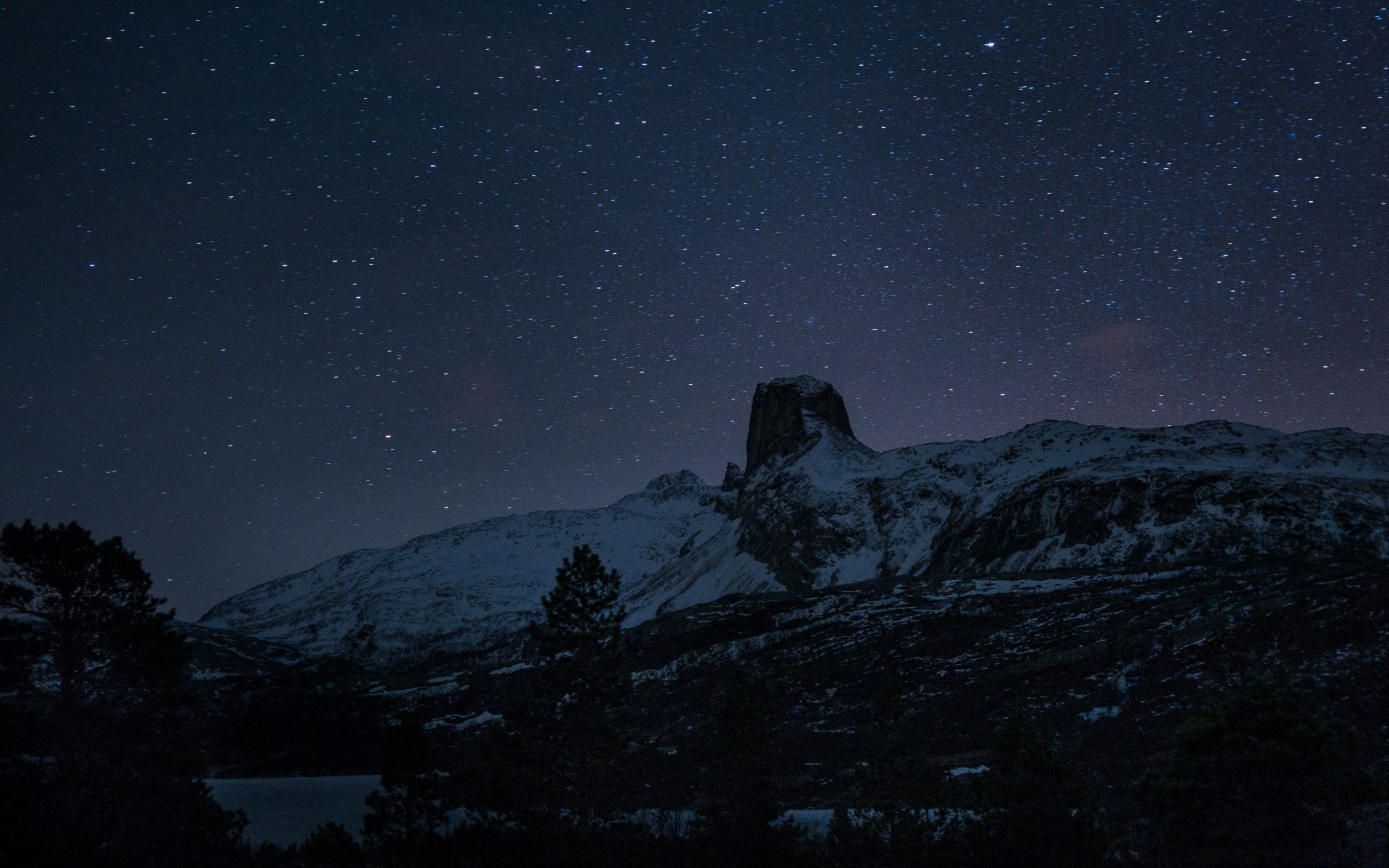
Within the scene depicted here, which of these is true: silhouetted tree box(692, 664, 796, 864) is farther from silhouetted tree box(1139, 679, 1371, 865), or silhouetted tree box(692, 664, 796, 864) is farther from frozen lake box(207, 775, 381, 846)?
frozen lake box(207, 775, 381, 846)

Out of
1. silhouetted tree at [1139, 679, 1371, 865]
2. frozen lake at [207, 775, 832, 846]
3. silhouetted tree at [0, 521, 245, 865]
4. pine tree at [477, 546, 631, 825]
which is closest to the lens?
silhouetted tree at [1139, 679, 1371, 865]

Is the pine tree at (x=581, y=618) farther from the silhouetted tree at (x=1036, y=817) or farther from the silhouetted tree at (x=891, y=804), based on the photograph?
the silhouetted tree at (x=1036, y=817)

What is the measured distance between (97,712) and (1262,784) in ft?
134

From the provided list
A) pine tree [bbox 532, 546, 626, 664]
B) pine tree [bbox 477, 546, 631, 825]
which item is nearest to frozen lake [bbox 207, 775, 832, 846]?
pine tree [bbox 477, 546, 631, 825]

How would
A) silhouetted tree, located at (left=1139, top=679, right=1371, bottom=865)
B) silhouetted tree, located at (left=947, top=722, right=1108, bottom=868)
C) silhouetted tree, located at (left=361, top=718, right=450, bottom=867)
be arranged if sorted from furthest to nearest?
silhouetted tree, located at (left=361, top=718, right=450, bottom=867) → silhouetted tree, located at (left=1139, top=679, right=1371, bottom=865) → silhouetted tree, located at (left=947, top=722, right=1108, bottom=868)

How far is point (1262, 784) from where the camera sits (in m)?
25.7

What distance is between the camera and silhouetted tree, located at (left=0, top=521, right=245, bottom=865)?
98.3 ft

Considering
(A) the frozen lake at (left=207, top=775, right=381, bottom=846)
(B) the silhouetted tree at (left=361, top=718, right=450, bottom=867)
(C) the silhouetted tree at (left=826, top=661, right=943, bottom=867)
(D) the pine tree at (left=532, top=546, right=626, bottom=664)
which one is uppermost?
(D) the pine tree at (left=532, top=546, right=626, bottom=664)

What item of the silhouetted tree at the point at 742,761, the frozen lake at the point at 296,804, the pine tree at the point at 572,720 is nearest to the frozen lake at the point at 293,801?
the frozen lake at the point at 296,804

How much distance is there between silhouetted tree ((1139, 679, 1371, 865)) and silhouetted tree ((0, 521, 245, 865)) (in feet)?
117

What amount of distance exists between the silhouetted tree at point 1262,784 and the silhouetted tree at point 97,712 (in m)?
35.6

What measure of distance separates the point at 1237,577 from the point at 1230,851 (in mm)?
108236

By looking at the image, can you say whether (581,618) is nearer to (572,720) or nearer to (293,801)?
(572,720)

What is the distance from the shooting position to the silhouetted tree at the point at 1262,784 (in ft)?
81.8
